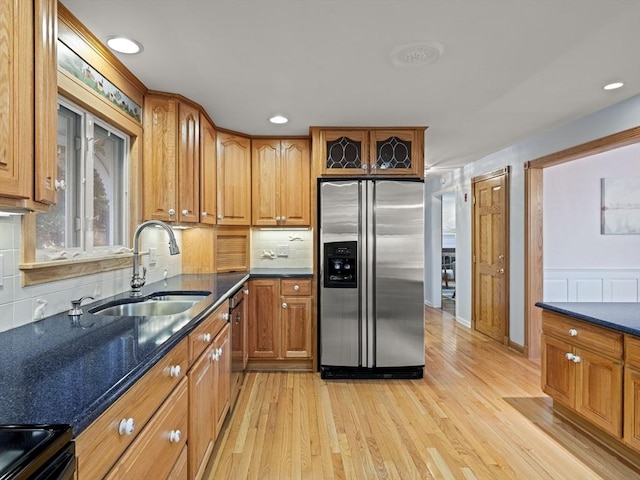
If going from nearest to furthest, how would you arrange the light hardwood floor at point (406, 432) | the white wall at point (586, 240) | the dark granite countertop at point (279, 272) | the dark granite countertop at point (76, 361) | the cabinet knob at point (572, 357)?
1. the dark granite countertop at point (76, 361)
2. the light hardwood floor at point (406, 432)
3. the cabinet knob at point (572, 357)
4. the dark granite countertop at point (279, 272)
5. the white wall at point (586, 240)

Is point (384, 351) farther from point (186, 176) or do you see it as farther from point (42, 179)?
point (42, 179)

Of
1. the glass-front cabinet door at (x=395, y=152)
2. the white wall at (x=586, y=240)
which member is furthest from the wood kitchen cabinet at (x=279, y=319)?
the white wall at (x=586, y=240)

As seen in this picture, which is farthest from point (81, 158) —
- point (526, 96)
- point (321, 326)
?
point (526, 96)

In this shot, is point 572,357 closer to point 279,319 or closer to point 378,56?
point 378,56

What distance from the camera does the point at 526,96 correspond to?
277 centimetres

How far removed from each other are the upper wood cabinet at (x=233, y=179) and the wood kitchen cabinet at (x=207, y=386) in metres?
1.45

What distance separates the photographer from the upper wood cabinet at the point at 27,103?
3.38 ft

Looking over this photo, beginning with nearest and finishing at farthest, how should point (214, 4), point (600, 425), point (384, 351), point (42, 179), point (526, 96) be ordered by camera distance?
point (42, 179)
point (214, 4)
point (600, 425)
point (526, 96)
point (384, 351)

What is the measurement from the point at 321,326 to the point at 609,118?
2.97m

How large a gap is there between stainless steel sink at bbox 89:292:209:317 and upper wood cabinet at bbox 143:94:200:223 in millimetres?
573

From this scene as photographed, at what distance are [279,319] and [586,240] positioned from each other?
3.50 meters

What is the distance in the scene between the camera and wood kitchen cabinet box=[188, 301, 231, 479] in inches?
66.6

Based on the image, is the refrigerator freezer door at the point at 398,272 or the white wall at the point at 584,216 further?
the white wall at the point at 584,216

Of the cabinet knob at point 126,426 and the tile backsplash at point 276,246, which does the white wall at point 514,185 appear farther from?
the cabinet knob at point 126,426
